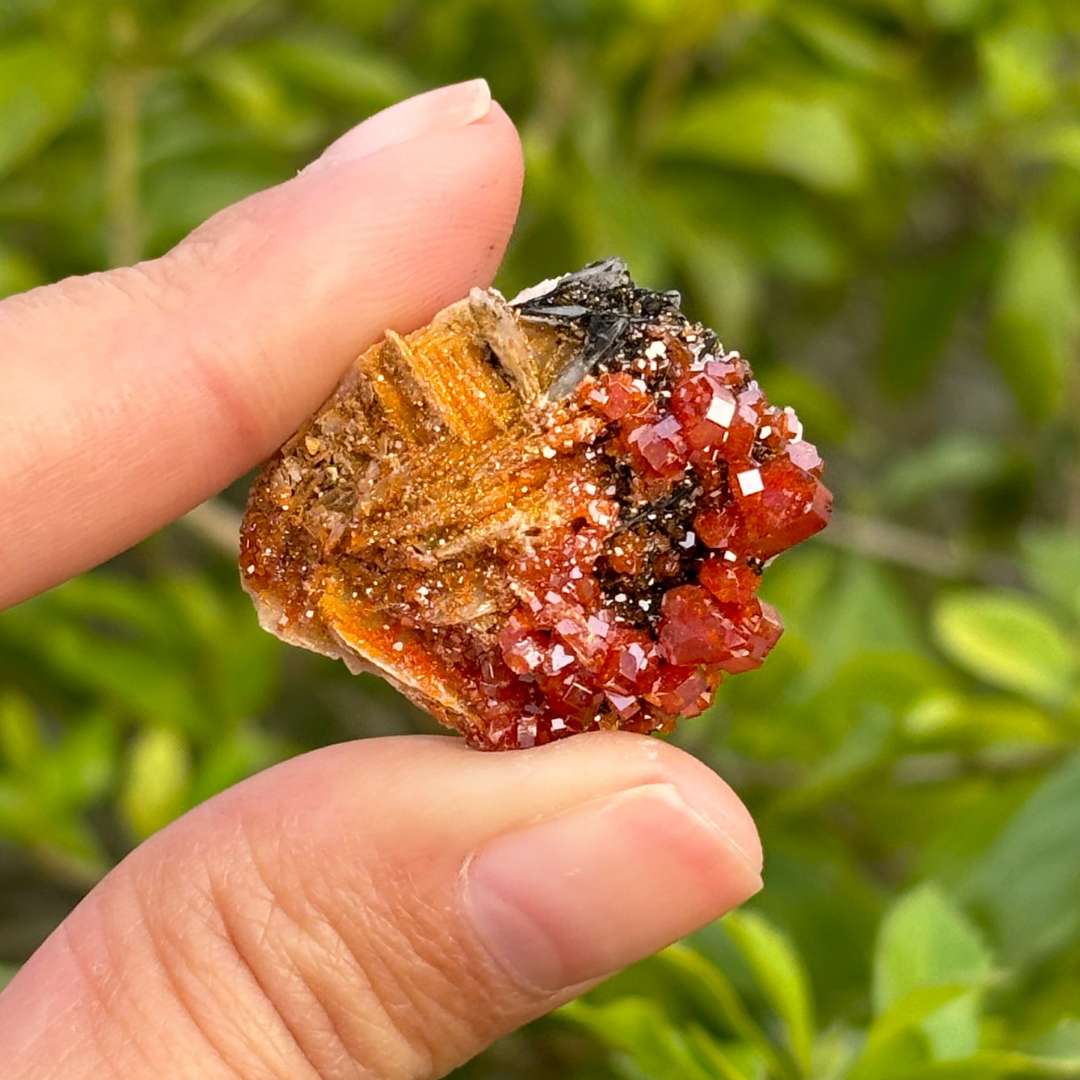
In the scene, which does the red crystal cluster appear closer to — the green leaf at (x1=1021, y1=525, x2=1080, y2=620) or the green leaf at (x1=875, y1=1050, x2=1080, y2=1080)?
the green leaf at (x1=875, y1=1050, x2=1080, y2=1080)

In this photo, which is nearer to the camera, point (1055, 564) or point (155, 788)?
point (155, 788)

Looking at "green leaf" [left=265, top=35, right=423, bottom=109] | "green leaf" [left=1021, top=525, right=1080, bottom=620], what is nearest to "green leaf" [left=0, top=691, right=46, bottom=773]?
"green leaf" [left=265, top=35, right=423, bottom=109]

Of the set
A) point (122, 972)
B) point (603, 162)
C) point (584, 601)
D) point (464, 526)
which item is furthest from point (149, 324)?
point (603, 162)

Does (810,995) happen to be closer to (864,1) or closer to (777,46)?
(777,46)

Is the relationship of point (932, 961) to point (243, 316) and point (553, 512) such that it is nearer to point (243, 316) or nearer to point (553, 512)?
point (553, 512)

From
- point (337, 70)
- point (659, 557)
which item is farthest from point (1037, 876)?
point (337, 70)

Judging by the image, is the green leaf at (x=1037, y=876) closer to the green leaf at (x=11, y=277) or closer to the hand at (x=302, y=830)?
the hand at (x=302, y=830)

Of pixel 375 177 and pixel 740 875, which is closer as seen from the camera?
pixel 740 875
